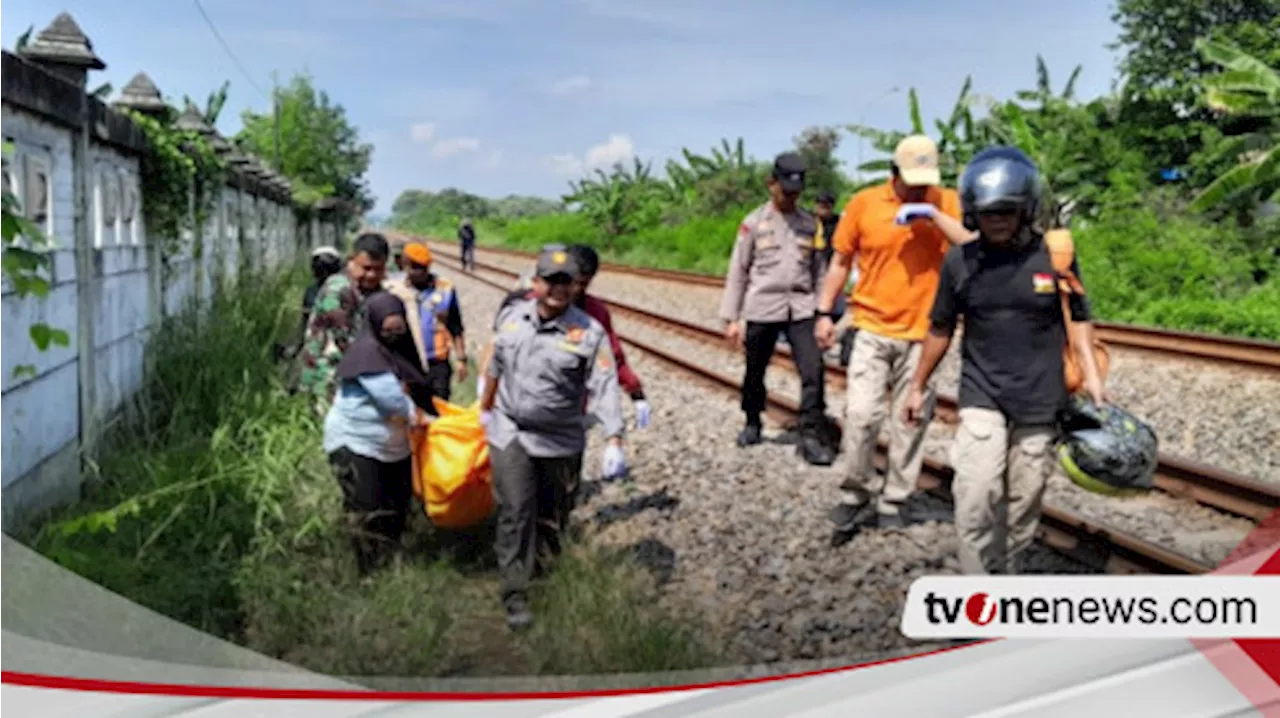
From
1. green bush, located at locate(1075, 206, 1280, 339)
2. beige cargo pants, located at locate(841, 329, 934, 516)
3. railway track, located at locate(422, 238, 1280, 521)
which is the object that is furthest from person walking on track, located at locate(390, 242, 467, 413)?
green bush, located at locate(1075, 206, 1280, 339)

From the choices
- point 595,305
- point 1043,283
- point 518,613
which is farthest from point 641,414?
point 518,613

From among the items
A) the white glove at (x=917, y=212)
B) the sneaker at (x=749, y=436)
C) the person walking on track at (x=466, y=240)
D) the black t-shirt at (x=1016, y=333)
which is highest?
the white glove at (x=917, y=212)

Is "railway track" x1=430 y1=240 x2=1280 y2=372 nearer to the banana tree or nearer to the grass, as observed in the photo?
the grass

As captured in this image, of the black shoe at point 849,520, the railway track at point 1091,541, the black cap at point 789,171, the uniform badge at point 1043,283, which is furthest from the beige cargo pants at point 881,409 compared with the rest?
the black cap at point 789,171

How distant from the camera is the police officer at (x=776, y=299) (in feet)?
14.8

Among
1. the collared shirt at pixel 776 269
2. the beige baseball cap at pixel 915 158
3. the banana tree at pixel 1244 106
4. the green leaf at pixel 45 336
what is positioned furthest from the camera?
the collared shirt at pixel 776 269

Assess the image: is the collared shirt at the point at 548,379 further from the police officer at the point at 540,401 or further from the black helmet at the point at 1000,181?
the black helmet at the point at 1000,181

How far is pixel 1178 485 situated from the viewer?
294 centimetres

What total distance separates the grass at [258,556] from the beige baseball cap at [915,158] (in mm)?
734

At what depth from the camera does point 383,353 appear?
2768 millimetres

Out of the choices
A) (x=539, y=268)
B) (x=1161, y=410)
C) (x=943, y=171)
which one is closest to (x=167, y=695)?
(x=943, y=171)

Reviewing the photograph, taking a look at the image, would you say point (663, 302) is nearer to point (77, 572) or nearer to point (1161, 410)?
point (1161, 410)

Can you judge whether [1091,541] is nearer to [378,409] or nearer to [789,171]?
[789,171]

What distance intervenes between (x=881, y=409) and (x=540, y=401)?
1.15 metres
